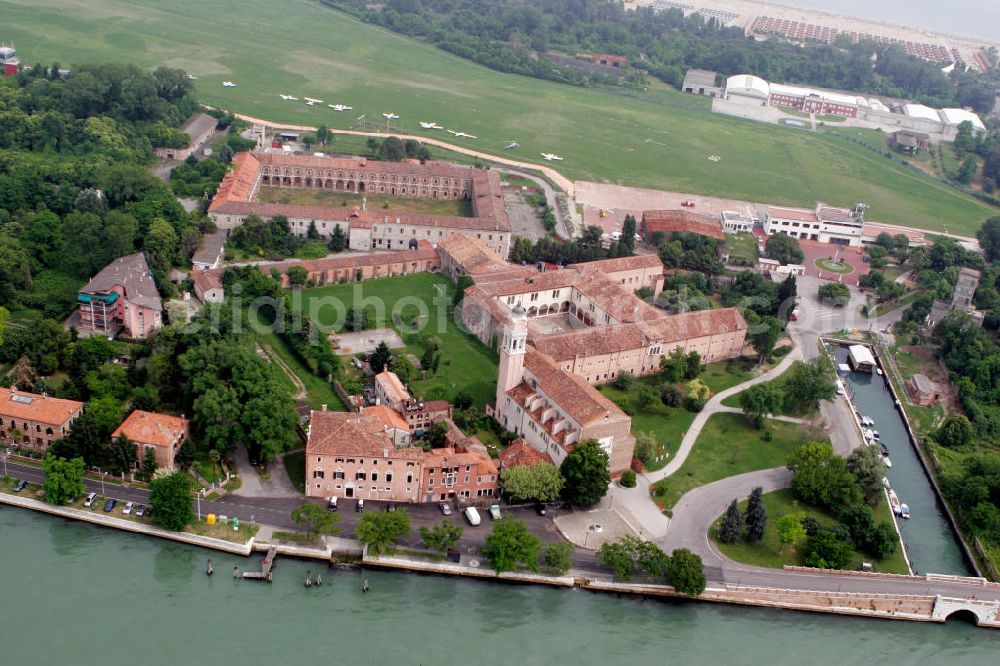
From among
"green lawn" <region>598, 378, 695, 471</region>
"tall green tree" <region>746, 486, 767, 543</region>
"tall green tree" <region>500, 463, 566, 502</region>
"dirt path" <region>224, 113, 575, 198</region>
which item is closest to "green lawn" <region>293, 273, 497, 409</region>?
"green lawn" <region>598, 378, 695, 471</region>

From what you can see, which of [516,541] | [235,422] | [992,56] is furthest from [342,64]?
[992,56]

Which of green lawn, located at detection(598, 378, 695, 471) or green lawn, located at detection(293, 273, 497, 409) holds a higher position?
green lawn, located at detection(293, 273, 497, 409)

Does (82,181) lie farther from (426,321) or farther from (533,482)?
(533,482)

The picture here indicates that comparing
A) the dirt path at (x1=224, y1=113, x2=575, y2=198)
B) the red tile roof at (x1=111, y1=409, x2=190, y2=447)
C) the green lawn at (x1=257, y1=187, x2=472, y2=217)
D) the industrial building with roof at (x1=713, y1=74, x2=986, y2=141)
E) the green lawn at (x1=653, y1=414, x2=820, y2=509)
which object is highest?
the industrial building with roof at (x1=713, y1=74, x2=986, y2=141)

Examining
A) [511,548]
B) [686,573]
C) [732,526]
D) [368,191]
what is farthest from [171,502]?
[368,191]

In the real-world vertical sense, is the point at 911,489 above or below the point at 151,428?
below

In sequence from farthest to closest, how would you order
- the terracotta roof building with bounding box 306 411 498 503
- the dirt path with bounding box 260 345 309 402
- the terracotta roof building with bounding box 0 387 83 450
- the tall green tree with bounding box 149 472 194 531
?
the dirt path with bounding box 260 345 309 402
the terracotta roof building with bounding box 0 387 83 450
the terracotta roof building with bounding box 306 411 498 503
the tall green tree with bounding box 149 472 194 531

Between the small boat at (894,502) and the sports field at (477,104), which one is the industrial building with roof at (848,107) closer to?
the sports field at (477,104)

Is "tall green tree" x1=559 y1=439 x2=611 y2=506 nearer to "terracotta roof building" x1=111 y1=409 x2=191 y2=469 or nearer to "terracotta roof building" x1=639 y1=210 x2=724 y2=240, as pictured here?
"terracotta roof building" x1=111 y1=409 x2=191 y2=469
